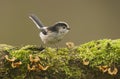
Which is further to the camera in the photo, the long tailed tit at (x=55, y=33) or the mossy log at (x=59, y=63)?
the long tailed tit at (x=55, y=33)

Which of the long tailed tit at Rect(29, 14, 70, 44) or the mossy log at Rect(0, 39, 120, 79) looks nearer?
the mossy log at Rect(0, 39, 120, 79)

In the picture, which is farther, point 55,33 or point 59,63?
point 55,33

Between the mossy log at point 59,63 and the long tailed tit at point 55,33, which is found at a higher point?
the long tailed tit at point 55,33

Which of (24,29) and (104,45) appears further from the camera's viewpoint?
(24,29)

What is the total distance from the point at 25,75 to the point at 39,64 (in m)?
0.10

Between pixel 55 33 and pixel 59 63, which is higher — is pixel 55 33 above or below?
above

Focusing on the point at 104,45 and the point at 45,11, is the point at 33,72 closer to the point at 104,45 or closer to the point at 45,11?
the point at 104,45

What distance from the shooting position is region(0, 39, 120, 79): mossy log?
11.5 ft

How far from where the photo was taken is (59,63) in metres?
3.55

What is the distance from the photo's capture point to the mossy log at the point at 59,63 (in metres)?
3.50

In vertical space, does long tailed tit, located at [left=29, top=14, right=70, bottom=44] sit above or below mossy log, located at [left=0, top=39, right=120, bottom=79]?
above

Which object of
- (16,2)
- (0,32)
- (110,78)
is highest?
(16,2)

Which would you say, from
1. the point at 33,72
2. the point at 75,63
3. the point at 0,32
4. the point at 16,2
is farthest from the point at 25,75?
the point at 16,2

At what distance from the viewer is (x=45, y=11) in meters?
8.53
